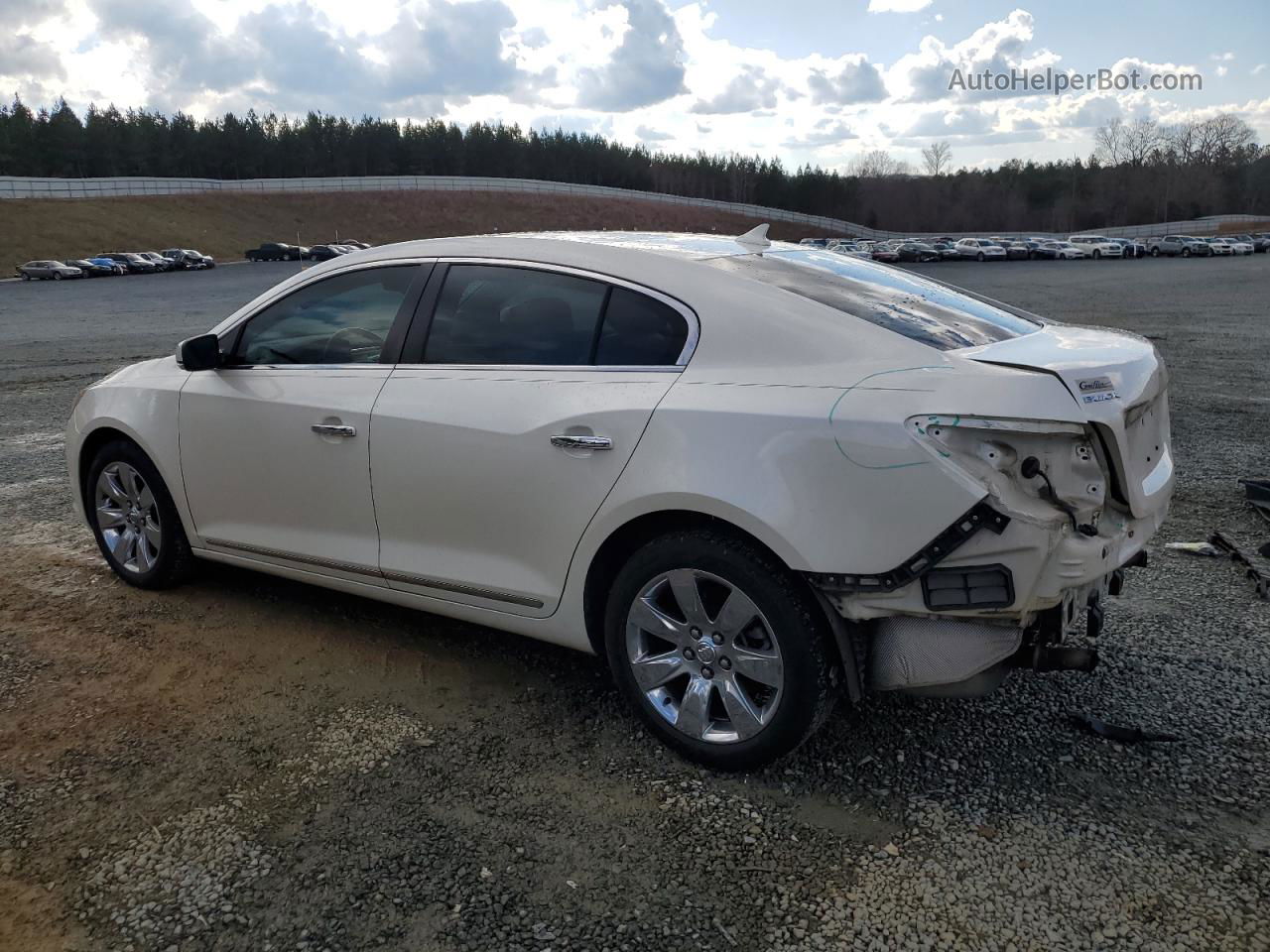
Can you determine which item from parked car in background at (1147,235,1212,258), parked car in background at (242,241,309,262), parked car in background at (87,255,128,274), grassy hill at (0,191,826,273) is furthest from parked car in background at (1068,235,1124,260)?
parked car in background at (87,255,128,274)

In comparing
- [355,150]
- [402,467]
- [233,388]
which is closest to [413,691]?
[402,467]

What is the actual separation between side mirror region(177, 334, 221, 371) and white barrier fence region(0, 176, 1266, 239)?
87334 mm

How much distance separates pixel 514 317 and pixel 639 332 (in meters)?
0.58

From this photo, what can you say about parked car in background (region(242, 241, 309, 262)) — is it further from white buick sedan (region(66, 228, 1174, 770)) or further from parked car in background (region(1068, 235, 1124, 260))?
white buick sedan (region(66, 228, 1174, 770))

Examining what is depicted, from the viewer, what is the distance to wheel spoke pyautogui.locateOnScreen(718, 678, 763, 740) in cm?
311

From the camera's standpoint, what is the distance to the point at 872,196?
5012 inches

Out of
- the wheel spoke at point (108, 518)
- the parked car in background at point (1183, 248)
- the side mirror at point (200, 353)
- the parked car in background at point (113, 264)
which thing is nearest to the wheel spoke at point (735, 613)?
the side mirror at point (200, 353)

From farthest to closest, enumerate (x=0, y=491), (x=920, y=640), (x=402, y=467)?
(x=0, y=491)
(x=402, y=467)
(x=920, y=640)

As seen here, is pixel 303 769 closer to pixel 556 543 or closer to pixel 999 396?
pixel 556 543

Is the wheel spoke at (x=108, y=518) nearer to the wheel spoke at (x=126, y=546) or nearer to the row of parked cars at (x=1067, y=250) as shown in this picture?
the wheel spoke at (x=126, y=546)

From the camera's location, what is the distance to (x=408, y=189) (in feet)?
329

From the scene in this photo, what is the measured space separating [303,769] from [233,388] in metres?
1.83

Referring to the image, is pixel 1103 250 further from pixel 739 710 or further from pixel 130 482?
pixel 739 710

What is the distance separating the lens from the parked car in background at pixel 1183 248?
57756 millimetres
